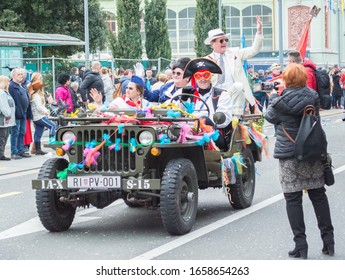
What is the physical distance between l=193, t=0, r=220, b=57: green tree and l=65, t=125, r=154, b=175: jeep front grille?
1946 inches

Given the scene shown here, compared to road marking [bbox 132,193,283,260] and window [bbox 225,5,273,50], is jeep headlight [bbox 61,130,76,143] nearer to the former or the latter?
road marking [bbox 132,193,283,260]

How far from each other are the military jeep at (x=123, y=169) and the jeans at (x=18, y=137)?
9210 millimetres

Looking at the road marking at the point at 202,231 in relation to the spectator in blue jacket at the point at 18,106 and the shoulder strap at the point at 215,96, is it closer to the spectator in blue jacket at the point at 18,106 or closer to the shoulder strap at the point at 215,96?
the shoulder strap at the point at 215,96

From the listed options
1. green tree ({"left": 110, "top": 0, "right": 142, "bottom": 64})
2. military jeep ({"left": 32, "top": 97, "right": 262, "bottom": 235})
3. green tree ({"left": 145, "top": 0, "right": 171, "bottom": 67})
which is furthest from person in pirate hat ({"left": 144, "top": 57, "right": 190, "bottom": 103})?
green tree ({"left": 145, "top": 0, "right": 171, "bottom": 67})

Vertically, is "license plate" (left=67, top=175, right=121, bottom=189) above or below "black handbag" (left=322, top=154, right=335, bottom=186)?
below

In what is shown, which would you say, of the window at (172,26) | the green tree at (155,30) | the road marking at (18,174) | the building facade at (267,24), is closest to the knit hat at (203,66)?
the road marking at (18,174)

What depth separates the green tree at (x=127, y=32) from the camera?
54562 millimetres

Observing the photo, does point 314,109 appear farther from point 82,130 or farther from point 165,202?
point 82,130

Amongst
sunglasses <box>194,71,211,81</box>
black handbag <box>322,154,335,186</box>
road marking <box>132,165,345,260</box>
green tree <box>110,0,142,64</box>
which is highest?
green tree <box>110,0,142,64</box>

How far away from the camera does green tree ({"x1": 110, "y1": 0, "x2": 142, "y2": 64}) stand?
54.6 m

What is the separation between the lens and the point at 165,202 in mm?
9109

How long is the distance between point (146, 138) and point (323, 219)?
1.95 metres

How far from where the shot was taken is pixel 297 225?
26.7ft

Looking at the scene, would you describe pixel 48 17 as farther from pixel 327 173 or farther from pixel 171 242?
pixel 327 173
